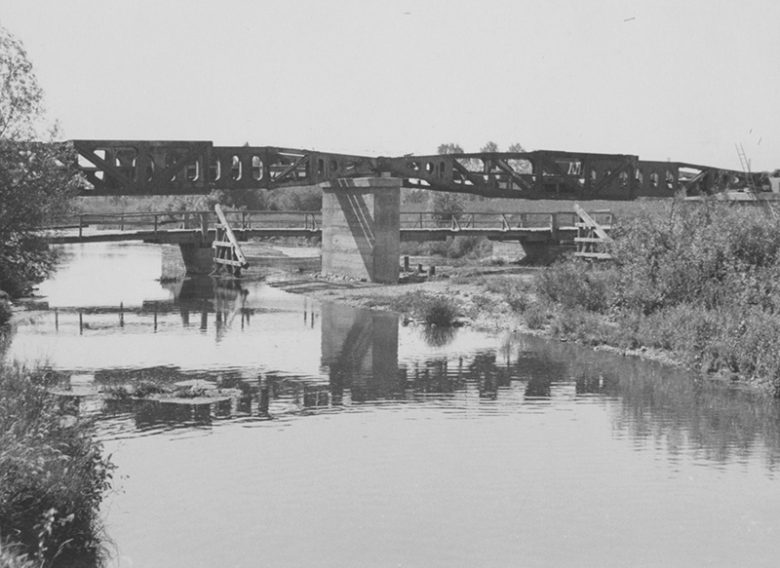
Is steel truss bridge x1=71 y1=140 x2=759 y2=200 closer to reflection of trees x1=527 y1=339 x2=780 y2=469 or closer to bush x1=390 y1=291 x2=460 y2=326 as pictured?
bush x1=390 y1=291 x2=460 y2=326

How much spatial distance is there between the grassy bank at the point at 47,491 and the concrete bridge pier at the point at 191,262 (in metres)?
44.2

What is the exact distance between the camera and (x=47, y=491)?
14539mm

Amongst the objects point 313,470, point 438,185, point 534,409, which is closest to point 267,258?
point 438,185

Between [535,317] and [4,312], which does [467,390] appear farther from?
[4,312]

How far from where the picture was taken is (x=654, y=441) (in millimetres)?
21281

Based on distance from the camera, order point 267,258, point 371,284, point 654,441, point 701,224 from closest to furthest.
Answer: point 654,441 → point 701,224 → point 371,284 → point 267,258

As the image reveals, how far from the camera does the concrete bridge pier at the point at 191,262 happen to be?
60531 millimetres

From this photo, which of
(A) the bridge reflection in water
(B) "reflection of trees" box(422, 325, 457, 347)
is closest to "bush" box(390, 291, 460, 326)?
(B) "reflection of trees" box(422, 325, 457, 347)

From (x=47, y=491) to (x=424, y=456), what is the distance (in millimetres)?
7391

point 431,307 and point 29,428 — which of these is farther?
point 431,307

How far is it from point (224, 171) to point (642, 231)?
24.2 metres

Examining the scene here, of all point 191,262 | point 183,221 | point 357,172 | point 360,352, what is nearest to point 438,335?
point 360,352

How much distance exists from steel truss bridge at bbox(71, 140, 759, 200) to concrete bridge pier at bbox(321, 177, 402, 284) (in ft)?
5.99

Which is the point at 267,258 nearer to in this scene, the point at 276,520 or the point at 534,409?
the point at 534,409
